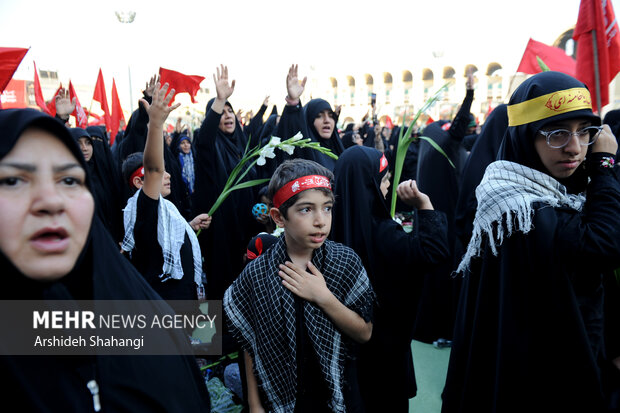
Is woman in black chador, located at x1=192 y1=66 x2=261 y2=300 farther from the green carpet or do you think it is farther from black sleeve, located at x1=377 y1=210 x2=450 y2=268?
black sleeve, located at x1=377 y1=210 x2=450 y2=268

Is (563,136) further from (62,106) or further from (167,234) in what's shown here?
(62,106)

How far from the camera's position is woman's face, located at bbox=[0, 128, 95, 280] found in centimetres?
89

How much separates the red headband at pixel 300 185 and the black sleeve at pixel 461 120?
245 centimetres

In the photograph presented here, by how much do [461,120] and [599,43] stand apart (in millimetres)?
1198

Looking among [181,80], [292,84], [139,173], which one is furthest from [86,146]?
[292,84]

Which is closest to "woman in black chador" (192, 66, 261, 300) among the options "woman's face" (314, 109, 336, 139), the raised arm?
"woman's face" (314, 109, 336, 139)

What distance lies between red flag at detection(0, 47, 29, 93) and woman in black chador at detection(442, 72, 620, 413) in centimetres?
346

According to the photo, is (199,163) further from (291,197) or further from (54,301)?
(54,301)

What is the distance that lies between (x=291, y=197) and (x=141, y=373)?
38.9 inches

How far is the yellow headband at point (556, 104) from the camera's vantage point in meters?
1.63

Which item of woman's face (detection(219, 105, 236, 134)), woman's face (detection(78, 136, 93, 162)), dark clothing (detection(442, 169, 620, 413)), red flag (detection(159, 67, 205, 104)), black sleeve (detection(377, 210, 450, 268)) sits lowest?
dark clothing (detection(442, 169, 620, 413))

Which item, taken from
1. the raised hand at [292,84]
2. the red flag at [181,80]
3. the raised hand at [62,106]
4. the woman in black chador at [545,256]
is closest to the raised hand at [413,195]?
the woman in black chador at [545,256]

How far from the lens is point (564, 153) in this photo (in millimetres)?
1658

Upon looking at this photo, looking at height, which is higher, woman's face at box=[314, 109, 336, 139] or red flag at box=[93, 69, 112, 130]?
red flag at box=[93, 69, 112, 130]
